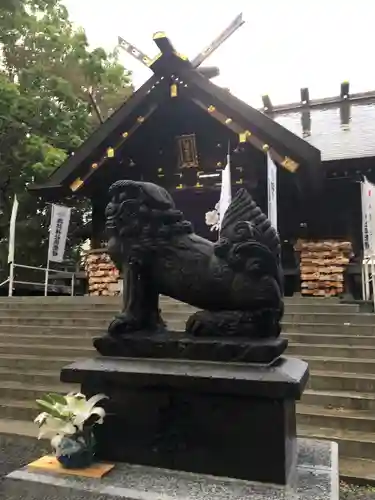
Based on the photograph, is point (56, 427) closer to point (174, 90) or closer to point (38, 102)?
point (174, 90)

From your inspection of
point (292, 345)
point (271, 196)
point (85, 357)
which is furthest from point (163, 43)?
point (292, 345)

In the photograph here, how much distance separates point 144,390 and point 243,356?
0.61 meters

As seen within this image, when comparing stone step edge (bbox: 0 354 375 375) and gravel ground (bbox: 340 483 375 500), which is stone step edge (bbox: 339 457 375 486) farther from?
stone step edge (bbox: 0 354 375 375)

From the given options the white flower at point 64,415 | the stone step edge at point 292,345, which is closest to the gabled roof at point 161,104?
the stone step edge at point 292,345

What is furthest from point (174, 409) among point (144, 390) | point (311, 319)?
point (311, 319)

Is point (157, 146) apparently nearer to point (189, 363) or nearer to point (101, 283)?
point (101, 283)

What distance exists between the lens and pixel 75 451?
8.54ft

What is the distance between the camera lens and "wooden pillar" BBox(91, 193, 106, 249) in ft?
41.2

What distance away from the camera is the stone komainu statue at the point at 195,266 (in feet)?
9.00

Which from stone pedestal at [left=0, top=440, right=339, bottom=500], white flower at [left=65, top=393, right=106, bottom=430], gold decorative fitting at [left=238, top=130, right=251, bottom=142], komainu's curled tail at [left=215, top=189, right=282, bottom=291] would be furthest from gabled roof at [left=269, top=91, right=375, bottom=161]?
white flower at [left=65, top=393, right=106, bottom=430]

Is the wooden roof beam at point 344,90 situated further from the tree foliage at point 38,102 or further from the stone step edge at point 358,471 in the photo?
the stone step edge at point 358,471

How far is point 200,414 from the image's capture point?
262 cm

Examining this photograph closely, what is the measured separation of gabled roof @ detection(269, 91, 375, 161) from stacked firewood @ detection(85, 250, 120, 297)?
5548mm

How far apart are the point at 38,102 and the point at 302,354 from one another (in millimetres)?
12032
